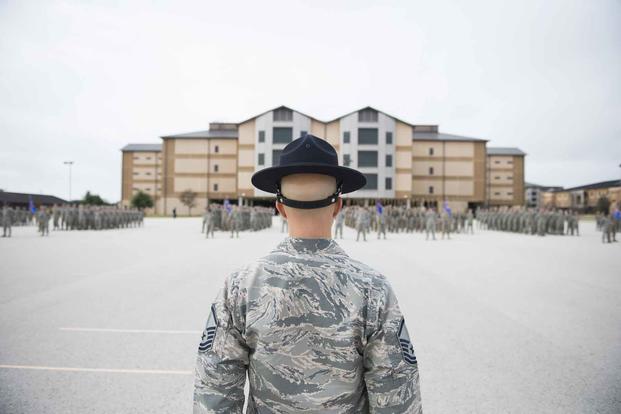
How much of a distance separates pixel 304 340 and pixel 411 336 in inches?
147

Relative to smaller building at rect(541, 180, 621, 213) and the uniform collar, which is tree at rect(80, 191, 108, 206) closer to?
smaller building at rect(541, 180, 621, 213)

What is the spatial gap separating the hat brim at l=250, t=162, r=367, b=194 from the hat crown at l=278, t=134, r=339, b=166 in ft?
0.10

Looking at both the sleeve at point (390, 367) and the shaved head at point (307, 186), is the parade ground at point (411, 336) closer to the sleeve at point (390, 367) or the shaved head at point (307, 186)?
the sleeve at point (390, 367)

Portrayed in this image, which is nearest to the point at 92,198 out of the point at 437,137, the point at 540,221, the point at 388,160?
the point at 388,160

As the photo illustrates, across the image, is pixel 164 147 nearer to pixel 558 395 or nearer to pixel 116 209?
pixel 116 209

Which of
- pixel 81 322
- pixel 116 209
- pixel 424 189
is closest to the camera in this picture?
pixel 81 322

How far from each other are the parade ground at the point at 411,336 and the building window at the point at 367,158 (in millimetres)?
50989

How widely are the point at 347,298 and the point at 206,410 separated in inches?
26.2

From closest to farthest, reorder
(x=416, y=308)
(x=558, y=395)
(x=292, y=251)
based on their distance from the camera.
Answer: (x=292, y=251) < (x=558, y=395) < (x=416, y=308)

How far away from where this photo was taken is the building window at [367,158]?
60.2m

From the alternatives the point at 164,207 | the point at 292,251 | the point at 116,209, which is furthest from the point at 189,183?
the point at 292,251

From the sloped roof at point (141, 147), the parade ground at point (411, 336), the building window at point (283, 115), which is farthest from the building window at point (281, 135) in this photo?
the parade ground at point (411, 336)

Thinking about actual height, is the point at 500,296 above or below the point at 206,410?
below

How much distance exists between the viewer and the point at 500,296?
7.16 m
